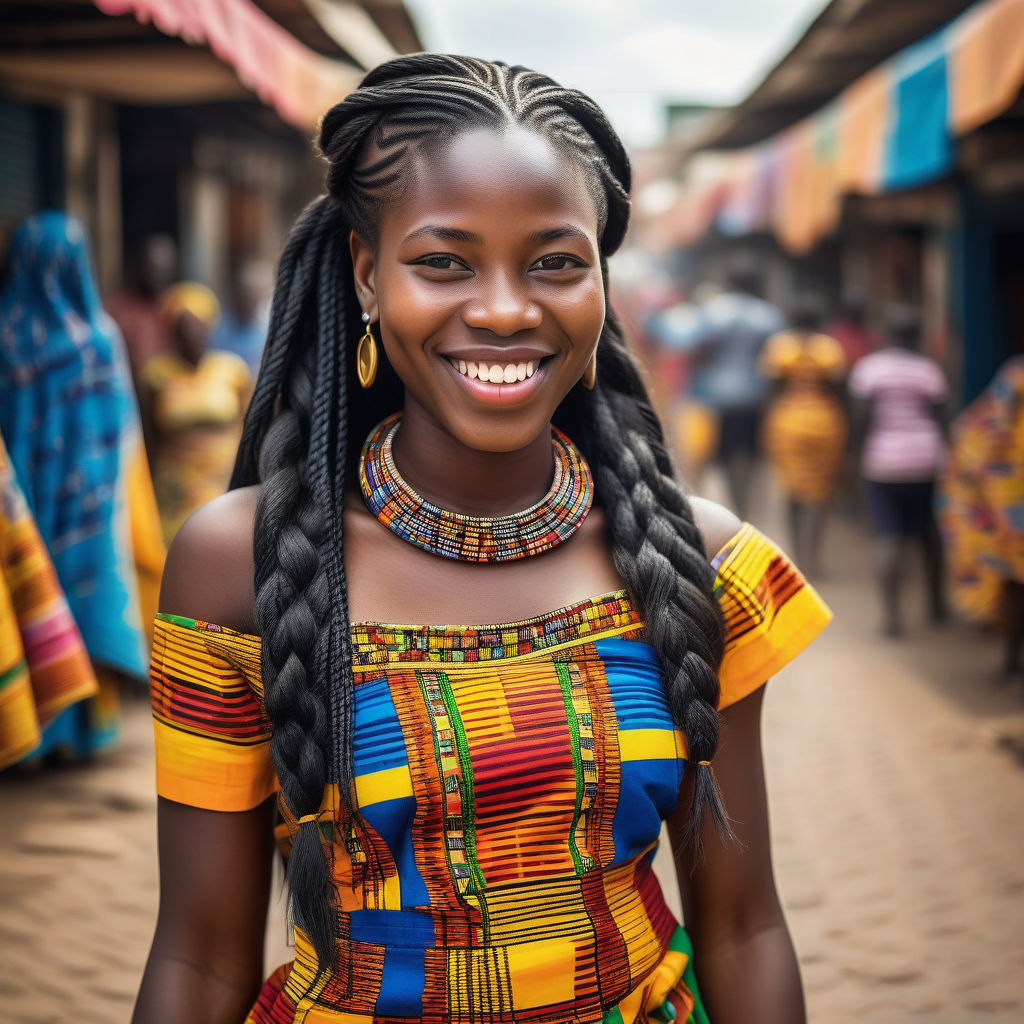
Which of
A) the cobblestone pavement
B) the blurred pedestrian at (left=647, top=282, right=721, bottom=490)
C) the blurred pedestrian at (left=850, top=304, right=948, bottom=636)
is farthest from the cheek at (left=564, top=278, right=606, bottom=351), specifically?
the blurred pedestrian at (left=647, top=282, right=721, bottom=490)

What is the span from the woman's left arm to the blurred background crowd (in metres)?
0.56

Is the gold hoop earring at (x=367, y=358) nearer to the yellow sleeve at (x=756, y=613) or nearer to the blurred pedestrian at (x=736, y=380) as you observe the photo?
the yellow sleeve at (x=756, y=613)

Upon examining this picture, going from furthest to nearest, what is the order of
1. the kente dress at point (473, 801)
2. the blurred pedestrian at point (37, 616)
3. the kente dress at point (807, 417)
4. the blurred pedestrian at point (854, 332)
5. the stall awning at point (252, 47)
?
the blurred pedestrian at point (854, 332)
the kente dress at point (807, 417)
the stall awning at point (252, 47)
the blurred pedestrian at point (37, 616)
the kente dress at point (473, 801)

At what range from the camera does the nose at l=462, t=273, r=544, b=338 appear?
137cm

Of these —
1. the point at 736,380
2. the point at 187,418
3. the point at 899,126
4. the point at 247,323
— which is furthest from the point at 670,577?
the point at 736,380

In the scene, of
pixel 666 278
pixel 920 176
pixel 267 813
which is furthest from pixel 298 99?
pixel 666 278

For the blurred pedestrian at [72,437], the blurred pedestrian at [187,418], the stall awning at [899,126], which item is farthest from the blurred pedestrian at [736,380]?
the blurred pedestrian at [72,437]

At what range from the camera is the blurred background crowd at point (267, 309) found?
480cm

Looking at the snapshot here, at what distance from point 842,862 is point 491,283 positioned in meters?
3.40

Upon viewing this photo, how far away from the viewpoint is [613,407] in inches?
67.5

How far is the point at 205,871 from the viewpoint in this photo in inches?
56.0

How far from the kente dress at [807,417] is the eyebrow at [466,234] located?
7514mm

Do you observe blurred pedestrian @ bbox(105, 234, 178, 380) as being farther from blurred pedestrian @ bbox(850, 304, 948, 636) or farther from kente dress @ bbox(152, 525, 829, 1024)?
kente dress @ bbox(152, 525, 829, 1024)

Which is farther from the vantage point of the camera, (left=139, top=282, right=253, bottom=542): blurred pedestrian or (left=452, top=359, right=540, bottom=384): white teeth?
(left=139, top=282, right=253, bottom=542): blurred pedestrian
